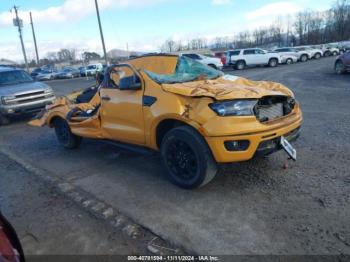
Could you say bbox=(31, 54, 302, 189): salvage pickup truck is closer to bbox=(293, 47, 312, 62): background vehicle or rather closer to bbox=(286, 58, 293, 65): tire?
bbox=(286, 58, 293, 65): tire

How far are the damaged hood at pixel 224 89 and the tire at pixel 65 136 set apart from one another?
9.61 feet

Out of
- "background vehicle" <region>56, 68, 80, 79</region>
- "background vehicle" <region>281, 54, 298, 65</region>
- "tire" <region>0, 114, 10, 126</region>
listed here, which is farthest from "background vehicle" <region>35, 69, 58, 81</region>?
"tire" <region>0, 114, 10, 126</region>

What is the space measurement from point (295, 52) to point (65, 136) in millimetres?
26992

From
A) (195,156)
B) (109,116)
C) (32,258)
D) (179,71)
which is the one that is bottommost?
(32,258)

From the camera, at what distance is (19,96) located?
9844 millimetres

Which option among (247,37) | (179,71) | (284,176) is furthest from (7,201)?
(247,37)

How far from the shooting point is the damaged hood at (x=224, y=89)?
3.71 m

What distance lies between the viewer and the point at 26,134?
28.0ft

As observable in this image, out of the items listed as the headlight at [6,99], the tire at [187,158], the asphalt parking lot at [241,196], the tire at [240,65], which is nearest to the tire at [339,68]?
the asphalt parking lot at [241,196]

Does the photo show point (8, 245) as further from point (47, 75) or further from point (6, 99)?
point (47, 75)

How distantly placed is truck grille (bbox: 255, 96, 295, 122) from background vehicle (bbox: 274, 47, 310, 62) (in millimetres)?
24924

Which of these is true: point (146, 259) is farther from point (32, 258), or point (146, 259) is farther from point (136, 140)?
point (136, 140)

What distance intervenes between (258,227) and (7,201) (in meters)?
3.30

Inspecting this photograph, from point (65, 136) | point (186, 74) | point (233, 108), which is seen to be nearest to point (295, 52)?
point (65, 136)
